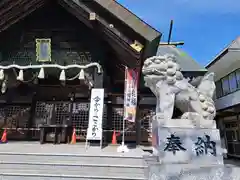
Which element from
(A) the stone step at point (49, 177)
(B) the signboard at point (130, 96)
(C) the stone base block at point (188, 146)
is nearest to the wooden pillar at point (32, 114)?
(A) the stone step at point (49, 177)

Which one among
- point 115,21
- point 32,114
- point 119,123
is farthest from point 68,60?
point 119,123

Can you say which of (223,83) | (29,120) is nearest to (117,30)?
(29,120)

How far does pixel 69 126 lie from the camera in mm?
7871

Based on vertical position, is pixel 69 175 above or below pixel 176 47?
below

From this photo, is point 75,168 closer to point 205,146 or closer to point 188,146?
point 188,146

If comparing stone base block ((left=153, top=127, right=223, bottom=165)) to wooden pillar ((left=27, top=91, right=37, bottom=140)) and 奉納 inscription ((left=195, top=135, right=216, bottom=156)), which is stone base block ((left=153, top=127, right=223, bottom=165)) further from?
wooden pillar ((left=27, top=91, right=37, bottom=140))

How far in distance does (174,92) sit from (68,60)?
174 inches

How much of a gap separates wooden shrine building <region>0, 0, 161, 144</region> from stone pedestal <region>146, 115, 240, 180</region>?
109 inches

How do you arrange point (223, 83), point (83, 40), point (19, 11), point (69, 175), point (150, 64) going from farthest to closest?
point (223, 83)
point (83, 40)
point (19, 11)
point (150, 64)
point (69, 175)

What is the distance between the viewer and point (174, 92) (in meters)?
4.34

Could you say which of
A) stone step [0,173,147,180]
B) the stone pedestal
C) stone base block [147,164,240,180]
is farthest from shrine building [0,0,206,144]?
stone base block [147,164,240,180]

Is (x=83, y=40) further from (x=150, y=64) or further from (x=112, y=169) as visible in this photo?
(x=112, y=169)

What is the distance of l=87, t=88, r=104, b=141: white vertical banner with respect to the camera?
5.25 meters

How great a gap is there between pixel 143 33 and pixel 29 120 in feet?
21.6
